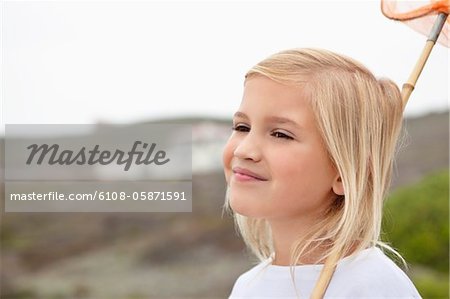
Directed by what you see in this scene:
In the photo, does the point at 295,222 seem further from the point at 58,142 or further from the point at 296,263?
the point at 58,142

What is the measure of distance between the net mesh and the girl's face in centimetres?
39

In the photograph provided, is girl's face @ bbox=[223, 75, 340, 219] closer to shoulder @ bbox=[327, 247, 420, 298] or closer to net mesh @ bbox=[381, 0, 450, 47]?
shoulder @ bbox=[327, 247, 420, 298]

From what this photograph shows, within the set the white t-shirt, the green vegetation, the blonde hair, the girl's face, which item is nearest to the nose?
the girl's face

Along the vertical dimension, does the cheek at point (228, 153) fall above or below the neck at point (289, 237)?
above

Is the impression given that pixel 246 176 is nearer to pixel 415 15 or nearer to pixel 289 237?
pixel 289 237

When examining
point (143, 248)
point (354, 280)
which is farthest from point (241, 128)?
point (143, 248)

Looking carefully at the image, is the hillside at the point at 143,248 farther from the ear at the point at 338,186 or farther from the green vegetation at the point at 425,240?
the ear at the point at 338,186

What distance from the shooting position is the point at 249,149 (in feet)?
4.92

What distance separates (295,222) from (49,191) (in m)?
2.44

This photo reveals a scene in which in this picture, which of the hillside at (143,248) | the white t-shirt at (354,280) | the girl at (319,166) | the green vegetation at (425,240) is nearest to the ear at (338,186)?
the girl at (319,166)

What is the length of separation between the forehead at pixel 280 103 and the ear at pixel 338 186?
0.39 ft

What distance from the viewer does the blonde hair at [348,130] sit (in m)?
1.50

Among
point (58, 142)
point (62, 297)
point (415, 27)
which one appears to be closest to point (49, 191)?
point (58, 142)

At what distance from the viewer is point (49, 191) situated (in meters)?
3.81
